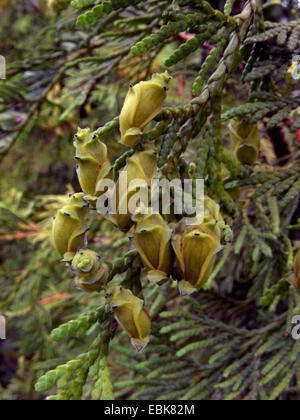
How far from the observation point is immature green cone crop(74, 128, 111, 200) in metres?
0.73

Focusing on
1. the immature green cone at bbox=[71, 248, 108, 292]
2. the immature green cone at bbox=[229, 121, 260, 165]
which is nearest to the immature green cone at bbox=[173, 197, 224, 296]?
the immature green cone at bbox=[71, 248, 108, 292]

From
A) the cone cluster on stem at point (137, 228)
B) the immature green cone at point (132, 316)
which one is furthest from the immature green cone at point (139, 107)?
the immature green cone at point (132, 316)

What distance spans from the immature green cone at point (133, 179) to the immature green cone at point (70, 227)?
0.09 metres

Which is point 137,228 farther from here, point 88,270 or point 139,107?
point 139,107

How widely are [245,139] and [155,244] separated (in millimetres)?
546

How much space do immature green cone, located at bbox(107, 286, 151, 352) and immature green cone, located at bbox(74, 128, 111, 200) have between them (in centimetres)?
21

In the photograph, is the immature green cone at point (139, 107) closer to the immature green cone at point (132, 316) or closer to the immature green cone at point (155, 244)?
the immature green cone at point (155, 244)

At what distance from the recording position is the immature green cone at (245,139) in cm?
108

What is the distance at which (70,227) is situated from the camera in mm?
745

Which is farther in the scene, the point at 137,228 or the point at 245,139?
the point at 245,139

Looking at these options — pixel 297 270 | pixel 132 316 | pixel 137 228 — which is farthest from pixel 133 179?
pixel 297 270

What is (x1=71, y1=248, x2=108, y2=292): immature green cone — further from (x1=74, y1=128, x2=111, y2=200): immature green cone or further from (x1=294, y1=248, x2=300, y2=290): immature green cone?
(x1=294, y1=248, x2=300, y2=290): immature green cone

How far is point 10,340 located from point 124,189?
12.5 feet
